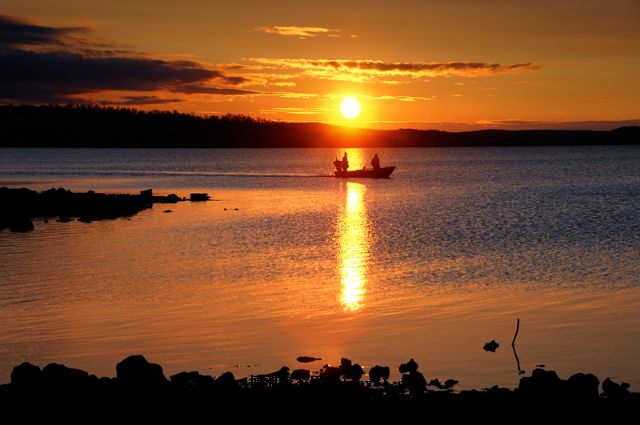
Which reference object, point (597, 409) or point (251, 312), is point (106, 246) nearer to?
point (251, 312)

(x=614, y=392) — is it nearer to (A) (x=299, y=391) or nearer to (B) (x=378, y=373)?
(B) (x=378, y=373)

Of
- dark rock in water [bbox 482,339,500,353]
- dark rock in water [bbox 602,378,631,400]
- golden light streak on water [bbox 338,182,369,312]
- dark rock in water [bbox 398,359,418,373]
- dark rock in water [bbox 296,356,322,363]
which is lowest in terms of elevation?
golden light streak on water [bbox 338,182,369,312]

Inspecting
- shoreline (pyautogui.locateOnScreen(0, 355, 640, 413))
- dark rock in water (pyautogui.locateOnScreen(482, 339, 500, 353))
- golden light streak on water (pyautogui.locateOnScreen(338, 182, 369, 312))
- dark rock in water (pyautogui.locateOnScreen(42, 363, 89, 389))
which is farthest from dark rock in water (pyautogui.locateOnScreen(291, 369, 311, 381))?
golden light streak on water (pyautogui.locateOnScreen(338, 182, 369, 312))

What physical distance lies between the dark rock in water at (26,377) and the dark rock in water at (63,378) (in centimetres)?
12

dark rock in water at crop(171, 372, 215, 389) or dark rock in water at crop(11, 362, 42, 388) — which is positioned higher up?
dark rock in water at crop(11, 362, 42, 388)

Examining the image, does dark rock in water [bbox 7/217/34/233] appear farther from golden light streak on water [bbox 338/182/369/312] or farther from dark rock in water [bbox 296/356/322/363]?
dark rock in water [bbox 296/356/322/363]

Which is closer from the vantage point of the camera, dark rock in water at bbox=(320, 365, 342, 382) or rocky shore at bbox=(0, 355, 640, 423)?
rocky shore at bbox=(0, 355, 640, 423)

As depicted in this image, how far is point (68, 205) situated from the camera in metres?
59.5

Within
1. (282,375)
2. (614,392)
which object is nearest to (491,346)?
(614,392)

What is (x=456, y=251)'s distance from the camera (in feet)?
123

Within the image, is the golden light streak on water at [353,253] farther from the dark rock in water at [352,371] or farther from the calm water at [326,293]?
the dark rock in water at [352,371]

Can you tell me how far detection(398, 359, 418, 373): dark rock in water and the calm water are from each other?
1.82 feet

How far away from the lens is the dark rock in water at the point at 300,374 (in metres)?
15.6

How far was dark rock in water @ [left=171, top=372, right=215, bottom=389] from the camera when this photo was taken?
14320 millimetres
